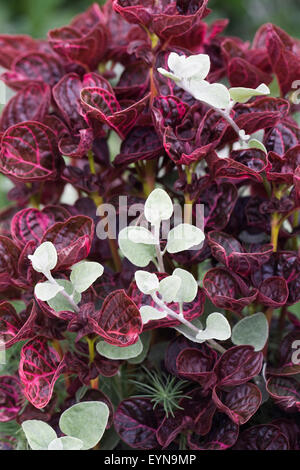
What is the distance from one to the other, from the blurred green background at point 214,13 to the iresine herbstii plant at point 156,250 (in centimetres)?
150

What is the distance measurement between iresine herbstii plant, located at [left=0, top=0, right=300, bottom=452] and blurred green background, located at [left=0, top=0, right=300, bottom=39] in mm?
1498

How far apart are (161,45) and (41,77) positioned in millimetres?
120

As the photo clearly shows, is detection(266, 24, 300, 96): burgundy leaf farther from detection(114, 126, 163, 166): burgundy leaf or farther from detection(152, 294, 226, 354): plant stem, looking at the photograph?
detection(152, 294, 226, 354): plant stem

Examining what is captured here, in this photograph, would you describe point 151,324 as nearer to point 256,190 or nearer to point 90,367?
point 90,367

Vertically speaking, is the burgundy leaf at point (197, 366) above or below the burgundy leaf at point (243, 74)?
below

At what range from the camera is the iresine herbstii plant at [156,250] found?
39 cm

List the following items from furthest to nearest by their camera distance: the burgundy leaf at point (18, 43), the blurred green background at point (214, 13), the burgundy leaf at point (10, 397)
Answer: the blurred green background at point (214, 13), the burgundy leaf at point (18, 43), the burgundy leaf at point (10, 397)

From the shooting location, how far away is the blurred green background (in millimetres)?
1895

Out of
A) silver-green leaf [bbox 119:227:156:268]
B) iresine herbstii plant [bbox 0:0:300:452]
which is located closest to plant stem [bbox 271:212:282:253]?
iresine herbstii plant [bbox 0:0:300:452]

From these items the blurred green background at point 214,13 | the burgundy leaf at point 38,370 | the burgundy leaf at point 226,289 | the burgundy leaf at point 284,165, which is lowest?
the blurred green background at point 214,13

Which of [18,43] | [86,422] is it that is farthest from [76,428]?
[18,43]

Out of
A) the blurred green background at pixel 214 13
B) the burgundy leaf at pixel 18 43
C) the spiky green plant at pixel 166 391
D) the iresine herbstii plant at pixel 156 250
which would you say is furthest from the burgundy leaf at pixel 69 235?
the blurred green background at pixel 214 13

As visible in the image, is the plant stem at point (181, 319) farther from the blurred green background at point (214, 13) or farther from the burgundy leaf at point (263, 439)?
the blurred green background at point (214, 13)
